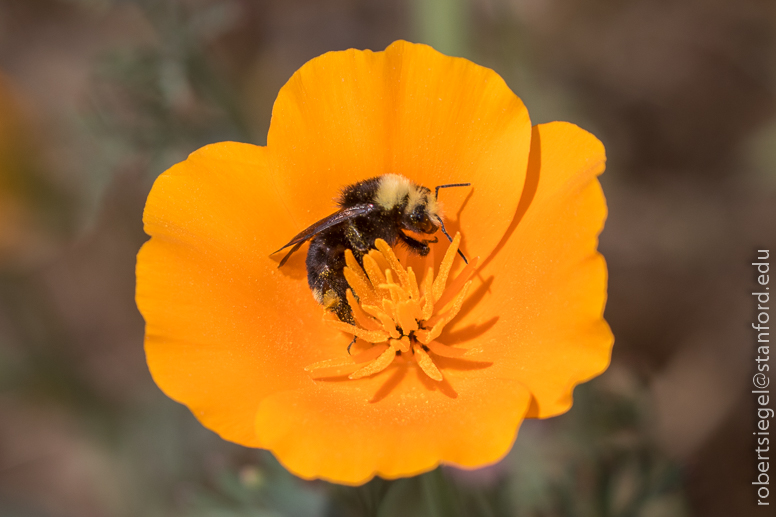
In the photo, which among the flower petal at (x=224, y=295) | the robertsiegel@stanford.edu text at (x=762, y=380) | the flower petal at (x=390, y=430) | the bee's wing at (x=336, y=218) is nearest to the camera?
the flower petal at (x=390, y=430)

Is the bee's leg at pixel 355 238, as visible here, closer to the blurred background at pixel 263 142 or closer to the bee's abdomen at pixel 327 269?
the bee's abdomen at pixel 327 269

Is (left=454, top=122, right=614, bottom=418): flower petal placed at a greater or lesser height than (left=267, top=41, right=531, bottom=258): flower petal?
lesser

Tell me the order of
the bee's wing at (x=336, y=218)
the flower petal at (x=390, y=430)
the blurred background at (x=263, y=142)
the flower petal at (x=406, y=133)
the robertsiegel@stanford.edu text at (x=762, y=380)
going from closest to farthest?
the flower petal at (x=390, y=430), the bee's wing at (x=336, y=218), the flower petal at (x=406, y=133), the blurred background at (x=263, y=142), the robertsiegel@stanford.edu text at (x=762, y=380)

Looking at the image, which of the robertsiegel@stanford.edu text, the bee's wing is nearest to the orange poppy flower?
the bee's wing

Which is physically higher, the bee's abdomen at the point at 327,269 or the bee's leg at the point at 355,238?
the bee's leg at the point at 355,238

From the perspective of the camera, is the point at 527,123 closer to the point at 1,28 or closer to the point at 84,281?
the point at 84,281

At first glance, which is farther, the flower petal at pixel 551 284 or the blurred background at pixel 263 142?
the blurred background at pixel 263 142

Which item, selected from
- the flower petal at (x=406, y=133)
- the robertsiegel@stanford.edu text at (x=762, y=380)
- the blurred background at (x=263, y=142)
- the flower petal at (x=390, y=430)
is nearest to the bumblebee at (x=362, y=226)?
the flower petal at (x=406, y=133)

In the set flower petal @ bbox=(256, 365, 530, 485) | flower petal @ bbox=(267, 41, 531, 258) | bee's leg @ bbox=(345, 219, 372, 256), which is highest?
flower petal @ bbox=(267, 41, 531, 258)

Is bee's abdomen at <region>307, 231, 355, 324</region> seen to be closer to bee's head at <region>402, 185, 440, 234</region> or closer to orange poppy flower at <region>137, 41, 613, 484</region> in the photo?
orange poppy flower at <region>137, 41, 613, 484</region>
